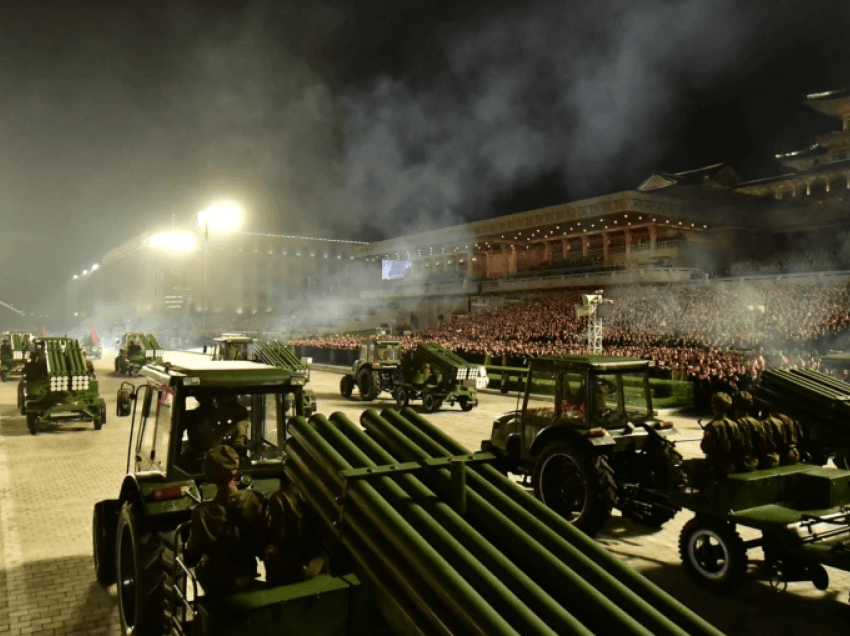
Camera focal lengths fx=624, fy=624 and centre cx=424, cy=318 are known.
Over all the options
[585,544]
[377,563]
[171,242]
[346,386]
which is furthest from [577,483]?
[171,242]

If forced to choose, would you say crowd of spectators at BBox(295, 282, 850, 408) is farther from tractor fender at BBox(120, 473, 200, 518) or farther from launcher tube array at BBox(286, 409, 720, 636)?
launcher tube array at BBox(286, 409, 720, 636)

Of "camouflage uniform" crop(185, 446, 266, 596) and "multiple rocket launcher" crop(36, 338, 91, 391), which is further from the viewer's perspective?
"multiple rocket launcher" crop(36, 338, 91, 391)

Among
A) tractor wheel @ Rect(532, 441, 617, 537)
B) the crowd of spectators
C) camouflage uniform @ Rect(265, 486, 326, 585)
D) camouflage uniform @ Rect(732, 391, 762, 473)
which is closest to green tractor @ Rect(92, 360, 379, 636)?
camouflage uniform @ Rect(265, 486, 326, 585)

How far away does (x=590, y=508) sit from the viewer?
Answer: 6.89m

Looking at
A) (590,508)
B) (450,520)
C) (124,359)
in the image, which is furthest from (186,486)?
(124,359)

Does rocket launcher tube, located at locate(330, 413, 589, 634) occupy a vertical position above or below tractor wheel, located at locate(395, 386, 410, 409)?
above

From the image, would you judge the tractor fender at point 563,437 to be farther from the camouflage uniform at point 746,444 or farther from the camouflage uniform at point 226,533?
the camouflage uniform at point 226,533

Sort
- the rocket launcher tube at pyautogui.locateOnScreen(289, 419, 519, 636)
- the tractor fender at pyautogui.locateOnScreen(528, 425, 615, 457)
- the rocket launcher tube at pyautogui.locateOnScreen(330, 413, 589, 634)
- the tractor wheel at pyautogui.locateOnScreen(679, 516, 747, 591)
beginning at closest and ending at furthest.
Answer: the rocket launcher tube at pyautogui.locateOnScreen(289, 419, 519, 636)
the rocket launcher tube at pyautogui.locateOnScreen(330, 413, 589, 634)
the tractor wheel at pyautogui.locateOnScreen(679, 516, 747, 591)
the tractor fender at pyautogui.locateOnScreen(528, 425, 615, 457)

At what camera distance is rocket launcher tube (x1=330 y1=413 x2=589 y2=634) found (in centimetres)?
216

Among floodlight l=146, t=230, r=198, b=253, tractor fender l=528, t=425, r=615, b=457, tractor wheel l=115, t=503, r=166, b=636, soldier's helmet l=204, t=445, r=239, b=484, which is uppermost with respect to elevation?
floodlight l=146, t=230, r=198, b=253

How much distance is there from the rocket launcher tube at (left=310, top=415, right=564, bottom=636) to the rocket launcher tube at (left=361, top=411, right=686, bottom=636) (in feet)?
0.59

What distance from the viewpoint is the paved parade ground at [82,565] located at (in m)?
5.26

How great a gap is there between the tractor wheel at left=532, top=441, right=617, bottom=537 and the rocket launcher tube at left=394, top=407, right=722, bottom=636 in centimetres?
421

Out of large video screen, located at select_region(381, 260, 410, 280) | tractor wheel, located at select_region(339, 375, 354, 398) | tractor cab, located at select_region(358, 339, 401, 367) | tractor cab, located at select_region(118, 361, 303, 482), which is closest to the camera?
tractor cab, located at select_region(118, 361, 303, 482)
